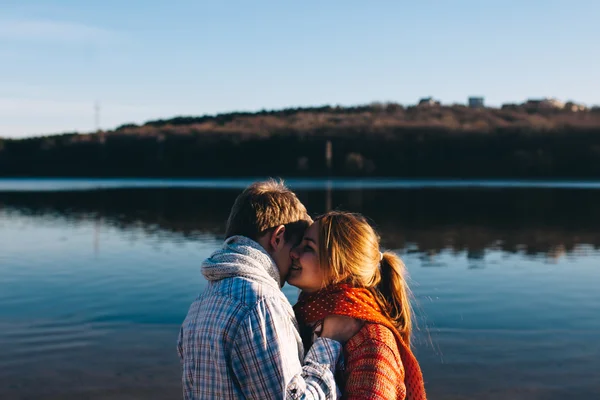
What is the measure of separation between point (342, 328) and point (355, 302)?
111 millimetres

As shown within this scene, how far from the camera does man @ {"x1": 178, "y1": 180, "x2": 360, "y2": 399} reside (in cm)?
215

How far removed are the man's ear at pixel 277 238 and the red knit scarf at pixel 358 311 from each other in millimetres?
300

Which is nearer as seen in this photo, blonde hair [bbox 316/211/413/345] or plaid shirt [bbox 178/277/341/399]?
plaid shirt [bbox 178/277/341/399]

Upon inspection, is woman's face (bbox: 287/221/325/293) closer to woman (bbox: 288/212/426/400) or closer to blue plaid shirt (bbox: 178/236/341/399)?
woman (bbox: 288/212/426/400)

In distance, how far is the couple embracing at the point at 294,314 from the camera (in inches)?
85.4

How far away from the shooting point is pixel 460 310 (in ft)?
32.7

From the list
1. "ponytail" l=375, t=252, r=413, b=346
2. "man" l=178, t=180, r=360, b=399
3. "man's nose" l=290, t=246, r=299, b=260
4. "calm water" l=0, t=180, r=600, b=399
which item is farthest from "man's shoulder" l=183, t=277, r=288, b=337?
"calm water" l=0, t=180, r=600, b=399

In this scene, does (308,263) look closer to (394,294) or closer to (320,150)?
(394,294)

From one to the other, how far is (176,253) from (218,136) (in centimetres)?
9127

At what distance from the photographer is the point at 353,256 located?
2.63m

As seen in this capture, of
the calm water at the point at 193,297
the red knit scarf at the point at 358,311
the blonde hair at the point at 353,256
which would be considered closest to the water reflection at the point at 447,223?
the calm water at the point at 193,297

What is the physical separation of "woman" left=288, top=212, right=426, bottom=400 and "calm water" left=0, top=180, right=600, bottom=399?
4.00 metres

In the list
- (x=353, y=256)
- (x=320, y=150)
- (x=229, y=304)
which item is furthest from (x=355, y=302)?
(x=320, y=150)

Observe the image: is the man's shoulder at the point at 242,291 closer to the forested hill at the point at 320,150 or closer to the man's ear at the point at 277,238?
the man's ear at the point at 277,238
